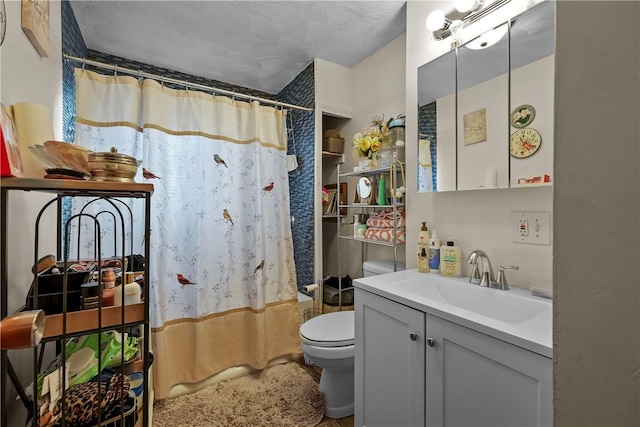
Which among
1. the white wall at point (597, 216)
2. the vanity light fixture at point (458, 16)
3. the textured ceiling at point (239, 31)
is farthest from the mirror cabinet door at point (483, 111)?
the white wall at point (597, 216)

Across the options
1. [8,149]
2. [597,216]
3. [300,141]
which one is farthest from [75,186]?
[300,141]

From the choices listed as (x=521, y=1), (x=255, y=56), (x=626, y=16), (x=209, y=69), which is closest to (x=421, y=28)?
(x=521, y=1)

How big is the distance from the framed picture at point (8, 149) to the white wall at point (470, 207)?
5.47ft

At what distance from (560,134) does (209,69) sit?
2.78 meters

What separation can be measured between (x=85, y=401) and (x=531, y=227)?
1.72 meters

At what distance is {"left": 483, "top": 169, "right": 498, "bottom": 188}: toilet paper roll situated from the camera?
1.29m

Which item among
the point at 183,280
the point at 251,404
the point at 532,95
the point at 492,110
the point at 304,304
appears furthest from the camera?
the point at 304,304

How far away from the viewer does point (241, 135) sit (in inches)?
82.1

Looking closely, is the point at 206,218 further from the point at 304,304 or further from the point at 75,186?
the point at 75,186

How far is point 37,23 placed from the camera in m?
1.03

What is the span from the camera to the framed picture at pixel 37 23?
94 centimetres

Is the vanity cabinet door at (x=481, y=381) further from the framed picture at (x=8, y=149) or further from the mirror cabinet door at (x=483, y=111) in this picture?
the framed picture at (x=8, y=149)

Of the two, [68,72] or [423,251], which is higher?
[68,72]

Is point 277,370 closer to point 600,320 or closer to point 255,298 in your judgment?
point 255,298
